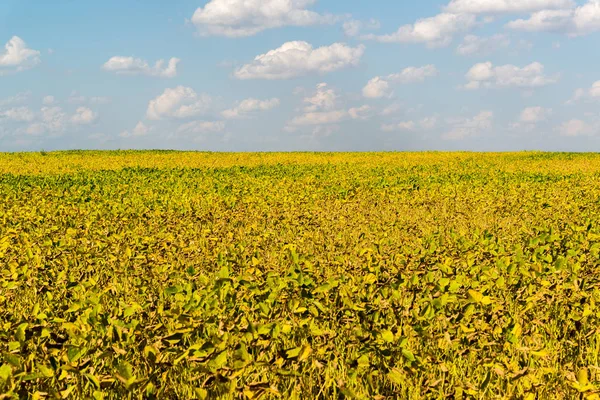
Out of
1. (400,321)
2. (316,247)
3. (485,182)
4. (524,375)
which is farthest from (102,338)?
(485,182)

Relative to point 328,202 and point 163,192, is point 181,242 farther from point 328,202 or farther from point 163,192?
point 163,192

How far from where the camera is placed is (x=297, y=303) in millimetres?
3955

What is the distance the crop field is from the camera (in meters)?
3.62

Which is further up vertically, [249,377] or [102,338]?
[102,338]

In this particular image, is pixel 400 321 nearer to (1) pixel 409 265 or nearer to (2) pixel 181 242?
(1) pixel 409 265

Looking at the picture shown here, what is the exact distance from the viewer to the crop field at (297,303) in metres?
3.62

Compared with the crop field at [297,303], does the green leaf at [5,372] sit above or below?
above

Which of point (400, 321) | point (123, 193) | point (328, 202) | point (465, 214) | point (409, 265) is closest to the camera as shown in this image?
point (400, 321)

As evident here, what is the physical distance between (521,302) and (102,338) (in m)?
4.09

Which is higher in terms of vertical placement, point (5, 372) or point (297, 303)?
point (297, 303)

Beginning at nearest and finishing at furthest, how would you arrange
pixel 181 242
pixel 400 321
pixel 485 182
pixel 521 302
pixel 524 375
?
pixel 524 375 < pixel 400 321 < pixel 521 302 < pixel 181 242 < pixel 485 182

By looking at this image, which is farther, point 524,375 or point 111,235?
point 111,235

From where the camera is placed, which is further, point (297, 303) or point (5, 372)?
point (297, 303)

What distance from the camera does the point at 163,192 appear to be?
16203 millimetres
